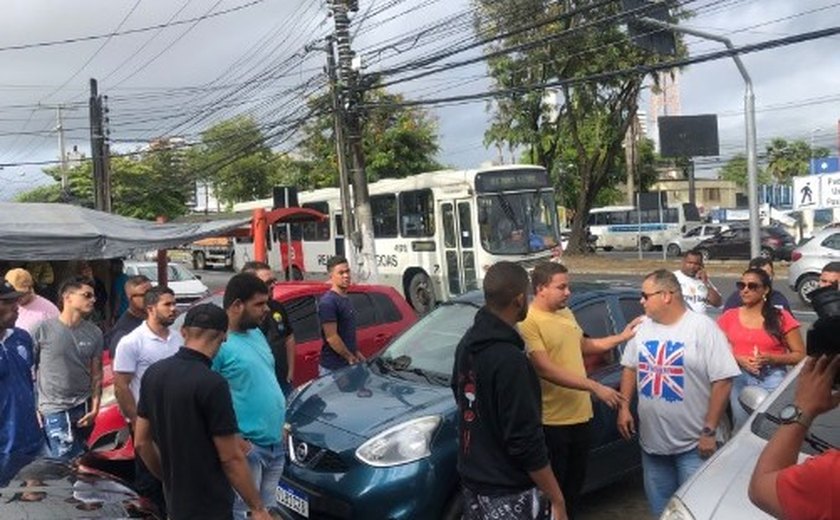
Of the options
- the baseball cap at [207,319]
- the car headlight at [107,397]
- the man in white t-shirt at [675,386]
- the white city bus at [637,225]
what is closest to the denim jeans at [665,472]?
the man in white t-shirt at [675,386]

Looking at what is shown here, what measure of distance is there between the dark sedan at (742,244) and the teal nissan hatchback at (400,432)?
90.4 feet

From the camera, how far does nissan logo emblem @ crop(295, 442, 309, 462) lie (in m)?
4.88

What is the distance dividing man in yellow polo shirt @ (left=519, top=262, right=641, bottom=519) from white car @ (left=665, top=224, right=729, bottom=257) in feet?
112

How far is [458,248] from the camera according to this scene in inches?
731

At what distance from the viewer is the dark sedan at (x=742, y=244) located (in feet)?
104

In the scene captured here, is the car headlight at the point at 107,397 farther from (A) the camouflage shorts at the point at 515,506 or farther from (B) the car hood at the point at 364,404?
(A) the camouflage shorts at the point at 515,506

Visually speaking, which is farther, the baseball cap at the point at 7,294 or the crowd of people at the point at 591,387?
the baseball cap at the point at 7,294

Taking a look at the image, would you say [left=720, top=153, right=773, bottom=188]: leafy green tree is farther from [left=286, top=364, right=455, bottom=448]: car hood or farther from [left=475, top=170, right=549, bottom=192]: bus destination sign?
[left=286, top=364, right=455, bottom=448]: car hood

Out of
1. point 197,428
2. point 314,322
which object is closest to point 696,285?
point 314,322

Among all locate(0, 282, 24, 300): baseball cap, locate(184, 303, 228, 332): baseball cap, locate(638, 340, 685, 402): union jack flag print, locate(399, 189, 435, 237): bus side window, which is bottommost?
locate(638, 340, 685, 402): union jack flag print

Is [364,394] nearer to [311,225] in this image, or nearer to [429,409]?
[429,409]

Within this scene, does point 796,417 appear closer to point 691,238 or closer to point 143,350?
point 143,350

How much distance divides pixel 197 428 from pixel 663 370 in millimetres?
2418

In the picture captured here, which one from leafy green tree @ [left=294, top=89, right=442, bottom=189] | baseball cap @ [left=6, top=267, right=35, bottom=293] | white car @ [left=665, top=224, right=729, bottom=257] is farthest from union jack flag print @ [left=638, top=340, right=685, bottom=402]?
white car @ [left=665, top=224, right=729, bottom=257]
